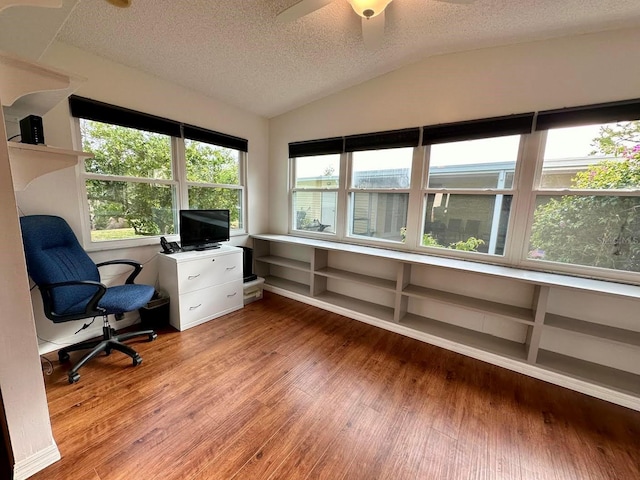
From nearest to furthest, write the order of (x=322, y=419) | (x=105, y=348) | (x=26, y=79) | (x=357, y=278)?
(x=26, y=79) → (x=322, y=419) → (x=105, y=348) → (x=357, y=278)

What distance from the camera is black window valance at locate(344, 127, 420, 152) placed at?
105 inches

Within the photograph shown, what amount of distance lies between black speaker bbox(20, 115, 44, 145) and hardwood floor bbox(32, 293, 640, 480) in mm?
1626

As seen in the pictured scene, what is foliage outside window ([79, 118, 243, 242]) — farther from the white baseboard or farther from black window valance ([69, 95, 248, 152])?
the white baseboard

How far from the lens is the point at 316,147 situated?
3.35m

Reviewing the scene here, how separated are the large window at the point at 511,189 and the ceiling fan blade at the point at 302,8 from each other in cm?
151

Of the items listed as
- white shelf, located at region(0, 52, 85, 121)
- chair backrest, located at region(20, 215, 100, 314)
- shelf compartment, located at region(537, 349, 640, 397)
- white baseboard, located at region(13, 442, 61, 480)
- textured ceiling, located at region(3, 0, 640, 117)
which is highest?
textured ceiling, located at region(3, 0, 640, 117)

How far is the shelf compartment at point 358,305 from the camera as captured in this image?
286 cm

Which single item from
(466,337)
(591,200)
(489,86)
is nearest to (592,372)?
(466,337)

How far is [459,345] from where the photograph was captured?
2.35 meters

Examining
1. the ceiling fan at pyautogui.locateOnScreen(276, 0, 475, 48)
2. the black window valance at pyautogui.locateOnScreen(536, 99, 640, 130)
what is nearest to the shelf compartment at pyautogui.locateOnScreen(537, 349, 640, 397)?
the black window valance at pyautogui.locateOnScreen(536, 99, 640, 130)

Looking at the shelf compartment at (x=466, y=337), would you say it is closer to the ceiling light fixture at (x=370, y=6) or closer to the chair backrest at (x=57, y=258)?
the ceiling light fixture at (x=370, y=6)

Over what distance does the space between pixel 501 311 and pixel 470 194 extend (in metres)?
1.09

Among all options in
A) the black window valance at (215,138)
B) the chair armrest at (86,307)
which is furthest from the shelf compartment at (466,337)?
the black window valance at (215,138)

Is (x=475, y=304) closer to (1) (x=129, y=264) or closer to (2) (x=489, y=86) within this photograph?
(2) (x=489, y=86)
